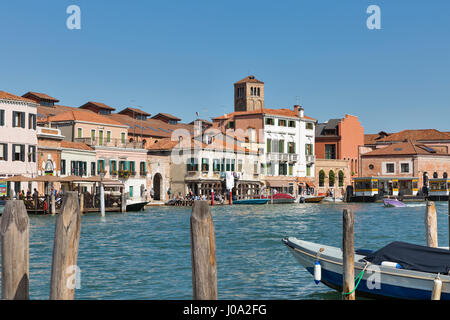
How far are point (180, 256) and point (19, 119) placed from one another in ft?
80.7

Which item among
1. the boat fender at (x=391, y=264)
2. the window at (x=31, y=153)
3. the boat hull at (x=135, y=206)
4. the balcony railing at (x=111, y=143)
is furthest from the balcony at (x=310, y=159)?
the boat fender at (x=391, y=264)

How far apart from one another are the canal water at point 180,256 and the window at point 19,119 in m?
9.74

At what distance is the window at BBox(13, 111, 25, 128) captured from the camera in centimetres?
3891

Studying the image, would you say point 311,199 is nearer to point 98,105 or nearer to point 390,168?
point 390,168

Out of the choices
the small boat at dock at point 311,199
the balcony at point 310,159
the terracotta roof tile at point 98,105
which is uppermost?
the terracotta roof tile at point 98,105

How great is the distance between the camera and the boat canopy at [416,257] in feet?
31.9

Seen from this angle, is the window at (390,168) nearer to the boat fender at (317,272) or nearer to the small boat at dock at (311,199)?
the small boat at dock at (311,199)

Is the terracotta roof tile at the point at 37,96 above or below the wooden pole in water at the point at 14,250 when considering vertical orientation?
above

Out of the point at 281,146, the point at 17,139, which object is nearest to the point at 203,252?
the point at 17,139

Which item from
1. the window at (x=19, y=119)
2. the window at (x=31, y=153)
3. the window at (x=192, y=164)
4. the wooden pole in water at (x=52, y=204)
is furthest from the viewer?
the window at (x=192, y=164)

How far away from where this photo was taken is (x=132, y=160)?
169 ft

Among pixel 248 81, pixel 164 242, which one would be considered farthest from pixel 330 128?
pixel 164 242

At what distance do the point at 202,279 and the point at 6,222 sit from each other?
195 cm
